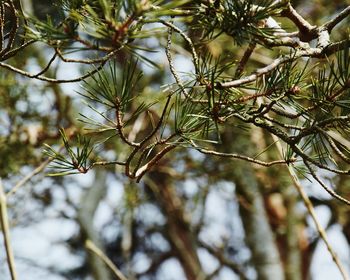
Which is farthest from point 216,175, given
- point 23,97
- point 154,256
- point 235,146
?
point 154,256

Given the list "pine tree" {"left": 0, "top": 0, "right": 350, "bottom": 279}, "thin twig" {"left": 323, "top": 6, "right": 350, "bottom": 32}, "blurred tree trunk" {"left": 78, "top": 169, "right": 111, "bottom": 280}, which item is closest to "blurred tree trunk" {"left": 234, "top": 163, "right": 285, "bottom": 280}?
"pine tree" {"left": 0, "top": 0, "right": 350, "bottom": 279}

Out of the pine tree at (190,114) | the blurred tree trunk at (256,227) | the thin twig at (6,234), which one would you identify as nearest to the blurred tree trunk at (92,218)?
the pine tree at (190,114)

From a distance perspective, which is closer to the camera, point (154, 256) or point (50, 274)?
point (50, 274)

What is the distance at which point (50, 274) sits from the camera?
2.38 metres

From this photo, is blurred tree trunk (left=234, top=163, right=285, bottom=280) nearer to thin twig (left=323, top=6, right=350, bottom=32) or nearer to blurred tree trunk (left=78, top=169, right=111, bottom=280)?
blurred tree trunk (left=78, top=169, right=111, bottom=280)

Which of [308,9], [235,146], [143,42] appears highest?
[143,42]

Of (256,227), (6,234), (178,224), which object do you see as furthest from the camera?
(178,224)

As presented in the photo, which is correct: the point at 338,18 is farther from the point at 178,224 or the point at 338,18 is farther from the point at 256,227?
the point at 178,224

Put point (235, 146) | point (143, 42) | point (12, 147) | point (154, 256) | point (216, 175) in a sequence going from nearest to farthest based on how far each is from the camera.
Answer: point (12, 147) → point (216, 175) → point (235, 146) → point (143, 42) → point (154, 256)

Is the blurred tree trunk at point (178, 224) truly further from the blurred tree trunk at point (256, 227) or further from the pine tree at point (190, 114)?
the blurred tree trunk at point (256, 227)

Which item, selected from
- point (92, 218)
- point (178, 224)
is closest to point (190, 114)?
point (92, 218)

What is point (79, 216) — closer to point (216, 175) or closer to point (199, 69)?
point (216, 175)

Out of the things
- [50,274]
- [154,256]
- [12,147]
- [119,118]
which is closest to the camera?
[119,118]

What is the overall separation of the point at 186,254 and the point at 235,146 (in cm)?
64
